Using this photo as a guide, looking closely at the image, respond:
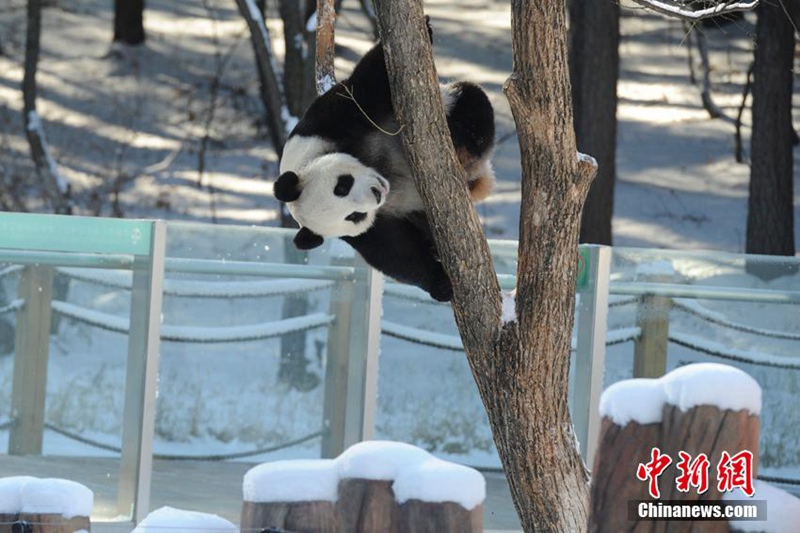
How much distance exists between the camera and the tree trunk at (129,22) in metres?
15.9

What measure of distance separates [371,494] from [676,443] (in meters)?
0.81

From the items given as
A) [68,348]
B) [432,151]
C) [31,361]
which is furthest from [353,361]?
[432,151]

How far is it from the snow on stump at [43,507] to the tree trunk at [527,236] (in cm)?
109

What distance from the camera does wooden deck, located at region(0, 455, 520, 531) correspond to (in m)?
5.53

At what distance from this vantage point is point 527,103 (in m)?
3.08

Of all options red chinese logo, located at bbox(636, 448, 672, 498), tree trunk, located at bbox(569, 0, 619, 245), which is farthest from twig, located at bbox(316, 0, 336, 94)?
tree trunk, located at bbox(569, 0, 619, 245)

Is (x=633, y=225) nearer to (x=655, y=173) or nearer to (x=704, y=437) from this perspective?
(x=655, y=173)

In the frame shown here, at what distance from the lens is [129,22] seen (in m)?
16.0

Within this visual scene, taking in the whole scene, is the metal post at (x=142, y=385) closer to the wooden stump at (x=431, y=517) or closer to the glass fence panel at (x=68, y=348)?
the glass fence panel at (x=68, y=348)

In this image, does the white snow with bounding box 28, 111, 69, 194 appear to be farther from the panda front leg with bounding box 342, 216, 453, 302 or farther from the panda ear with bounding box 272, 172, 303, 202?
the panda ear with bounding box 272, 172, 303, 202

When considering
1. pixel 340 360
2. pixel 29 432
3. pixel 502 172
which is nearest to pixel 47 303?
pixel 29 432

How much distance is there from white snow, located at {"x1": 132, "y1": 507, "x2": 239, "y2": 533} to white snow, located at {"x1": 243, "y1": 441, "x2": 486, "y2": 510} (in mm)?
143

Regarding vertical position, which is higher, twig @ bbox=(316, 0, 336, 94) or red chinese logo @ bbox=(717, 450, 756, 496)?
twig @ bbox=(316, 0, 336, 94)

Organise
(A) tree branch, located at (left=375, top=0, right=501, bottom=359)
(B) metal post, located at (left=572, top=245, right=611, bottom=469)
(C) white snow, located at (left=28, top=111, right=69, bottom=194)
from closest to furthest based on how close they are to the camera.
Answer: (A) tree branch, located at (left=375, top=0, right=501, bottom=359) → (B) metal post, located at (left=572, top=245, right=611, bottom=469) → (C) white snow, located at (left=28, top=111, right=69, bottom=194)
